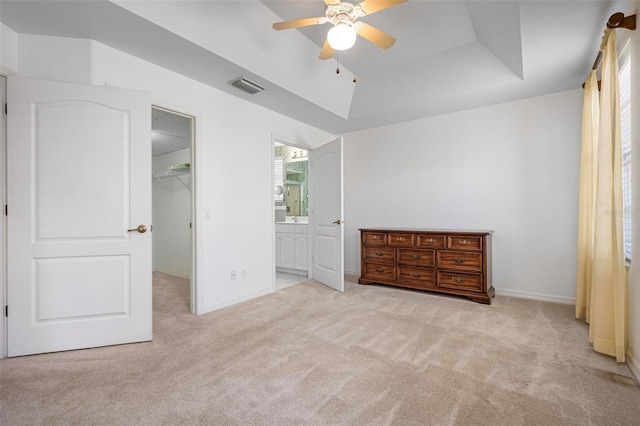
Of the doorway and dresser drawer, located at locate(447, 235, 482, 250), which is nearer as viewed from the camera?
dresser drawer, located at locate(447, 235, 482, 250)

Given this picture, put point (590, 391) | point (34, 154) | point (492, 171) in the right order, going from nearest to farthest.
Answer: point (590, 391), point (34, 154), point (492, 171)

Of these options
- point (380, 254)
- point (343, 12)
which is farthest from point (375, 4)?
point (380, 254)

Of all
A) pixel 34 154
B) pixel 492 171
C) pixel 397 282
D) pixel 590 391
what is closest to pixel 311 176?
pixel 397 282

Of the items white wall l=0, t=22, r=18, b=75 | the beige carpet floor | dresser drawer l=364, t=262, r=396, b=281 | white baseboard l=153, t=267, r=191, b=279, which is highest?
white wall l=0, t=22, r=18, b=75

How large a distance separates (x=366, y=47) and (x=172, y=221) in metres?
4.43

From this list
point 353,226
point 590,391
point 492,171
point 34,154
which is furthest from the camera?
point 353,226

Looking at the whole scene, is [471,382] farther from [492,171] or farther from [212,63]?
[212,63]

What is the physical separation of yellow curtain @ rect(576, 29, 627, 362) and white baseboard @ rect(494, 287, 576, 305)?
1381 millimetres

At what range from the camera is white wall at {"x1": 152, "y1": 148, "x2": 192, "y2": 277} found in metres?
5.21

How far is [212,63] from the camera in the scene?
2.80 meters

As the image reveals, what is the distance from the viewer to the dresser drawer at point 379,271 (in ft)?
13.6

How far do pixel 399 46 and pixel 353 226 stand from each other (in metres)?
2.81

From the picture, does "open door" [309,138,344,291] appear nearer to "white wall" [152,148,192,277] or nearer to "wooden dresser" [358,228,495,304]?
"wooden dresser" [358,228,495,304]

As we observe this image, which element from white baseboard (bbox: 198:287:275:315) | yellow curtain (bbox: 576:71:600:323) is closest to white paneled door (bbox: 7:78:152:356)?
white baseboard (bbox: 198:287:275:315)
